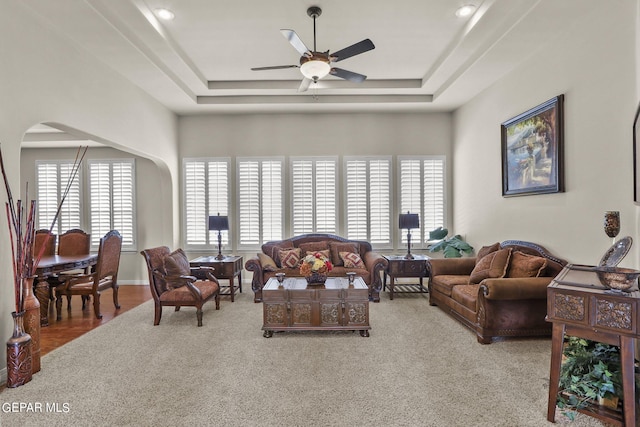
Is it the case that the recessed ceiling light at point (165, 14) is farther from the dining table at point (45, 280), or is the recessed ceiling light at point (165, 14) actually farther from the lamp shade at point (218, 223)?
the dining table at point (45, 280)

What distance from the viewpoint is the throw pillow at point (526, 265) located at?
380cm

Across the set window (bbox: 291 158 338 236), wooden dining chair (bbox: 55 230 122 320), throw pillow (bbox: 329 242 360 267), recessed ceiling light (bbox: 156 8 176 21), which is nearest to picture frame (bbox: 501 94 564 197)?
throw pillow (bbox: 329 242 360 267)

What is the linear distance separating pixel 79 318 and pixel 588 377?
5642 mm

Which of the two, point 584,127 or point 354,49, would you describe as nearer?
point 354,49

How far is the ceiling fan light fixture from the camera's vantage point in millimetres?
3442

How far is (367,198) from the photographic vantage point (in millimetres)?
6707

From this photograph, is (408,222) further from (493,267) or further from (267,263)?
(267,263)

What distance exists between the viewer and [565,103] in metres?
3.81

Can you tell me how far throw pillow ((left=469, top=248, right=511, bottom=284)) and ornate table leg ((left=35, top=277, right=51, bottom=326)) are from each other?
5.48 meters

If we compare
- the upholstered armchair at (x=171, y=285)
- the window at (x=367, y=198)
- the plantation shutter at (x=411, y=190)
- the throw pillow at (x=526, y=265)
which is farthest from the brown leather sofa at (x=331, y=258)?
the throw pillow at (x=526, y=265)

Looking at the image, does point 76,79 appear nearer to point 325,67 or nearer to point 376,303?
point 325,67

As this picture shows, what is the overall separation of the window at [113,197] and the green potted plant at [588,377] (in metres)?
7.00

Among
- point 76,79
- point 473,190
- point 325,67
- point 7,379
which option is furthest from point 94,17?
point 473,190

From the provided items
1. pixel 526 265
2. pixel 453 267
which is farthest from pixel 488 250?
pixel 526 265
